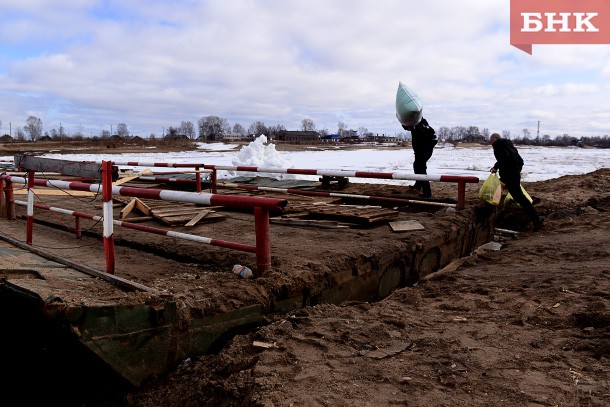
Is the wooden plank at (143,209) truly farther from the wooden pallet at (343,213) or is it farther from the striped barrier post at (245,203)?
the striped barrier post at (245,203)

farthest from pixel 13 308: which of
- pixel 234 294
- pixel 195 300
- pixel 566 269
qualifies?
pixel 566 269

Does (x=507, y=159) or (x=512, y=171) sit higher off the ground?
(x=507, y=159)

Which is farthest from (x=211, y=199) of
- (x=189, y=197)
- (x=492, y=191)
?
(x=492, y=191)

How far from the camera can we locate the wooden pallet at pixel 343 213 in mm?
6602

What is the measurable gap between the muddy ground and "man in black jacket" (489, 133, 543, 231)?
10.2 feet

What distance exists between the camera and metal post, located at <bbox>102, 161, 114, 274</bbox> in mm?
3939

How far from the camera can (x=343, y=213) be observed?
6.81 m

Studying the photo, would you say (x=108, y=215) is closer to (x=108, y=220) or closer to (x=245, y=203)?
(x=108, y=220)

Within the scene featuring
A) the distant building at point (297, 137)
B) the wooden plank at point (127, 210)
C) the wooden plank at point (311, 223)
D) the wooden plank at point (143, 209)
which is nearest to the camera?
the wooden plank at point (311, 223)

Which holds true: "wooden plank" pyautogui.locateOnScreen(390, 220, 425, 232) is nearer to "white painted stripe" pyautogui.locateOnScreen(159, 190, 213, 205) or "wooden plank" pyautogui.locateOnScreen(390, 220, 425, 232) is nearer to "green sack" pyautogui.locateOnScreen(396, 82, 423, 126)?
"white painted stripe" pyautogui.locateOnScreen(159, 190, 213, 205)

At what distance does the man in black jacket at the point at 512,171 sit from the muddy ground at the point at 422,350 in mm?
3102

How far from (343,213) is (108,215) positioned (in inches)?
138

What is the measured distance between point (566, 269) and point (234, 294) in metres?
3.85

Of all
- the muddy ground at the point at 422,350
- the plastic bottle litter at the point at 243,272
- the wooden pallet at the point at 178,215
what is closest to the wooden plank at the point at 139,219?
the wooden pallet at the point at 178,215
